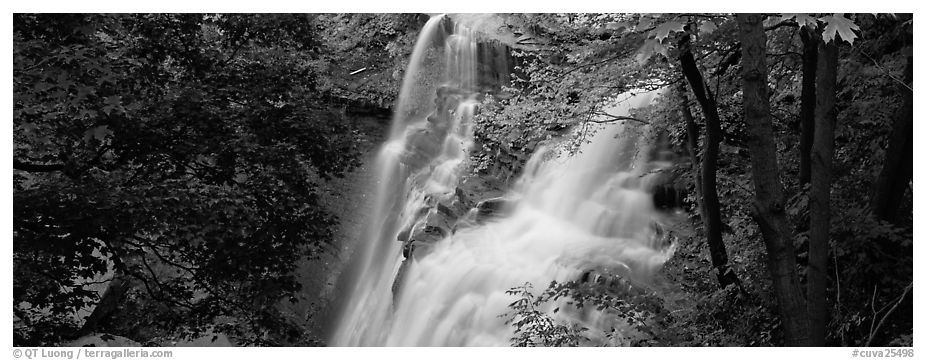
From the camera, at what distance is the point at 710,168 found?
5.05 meters

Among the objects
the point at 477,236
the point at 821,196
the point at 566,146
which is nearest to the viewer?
the point at 821,196

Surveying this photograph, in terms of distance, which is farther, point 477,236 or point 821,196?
point 477,236

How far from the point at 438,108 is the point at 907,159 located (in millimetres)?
8528

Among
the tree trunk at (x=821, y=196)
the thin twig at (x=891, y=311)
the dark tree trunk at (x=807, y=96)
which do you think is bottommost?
the thin twig at (x=891, y=311)

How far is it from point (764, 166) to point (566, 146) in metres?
2.89

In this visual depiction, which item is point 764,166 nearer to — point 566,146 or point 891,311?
point 891,311

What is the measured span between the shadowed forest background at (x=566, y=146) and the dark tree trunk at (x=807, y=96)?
0.5 inches

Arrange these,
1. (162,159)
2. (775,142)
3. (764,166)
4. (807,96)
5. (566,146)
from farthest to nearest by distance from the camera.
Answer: (566,146) → (162,159) → (775,142) → (807,96) → (764,166)

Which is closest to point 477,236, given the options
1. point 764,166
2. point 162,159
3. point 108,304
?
point 162,159

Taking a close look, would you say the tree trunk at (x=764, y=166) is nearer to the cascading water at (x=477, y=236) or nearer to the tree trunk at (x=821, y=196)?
the tree trunk at (x=821, y=196)

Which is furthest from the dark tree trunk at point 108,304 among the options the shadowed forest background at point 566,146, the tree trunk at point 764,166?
the tree trunk at point 764,166

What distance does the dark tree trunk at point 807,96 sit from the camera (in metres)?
4.59

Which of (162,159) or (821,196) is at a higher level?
(162,159)
